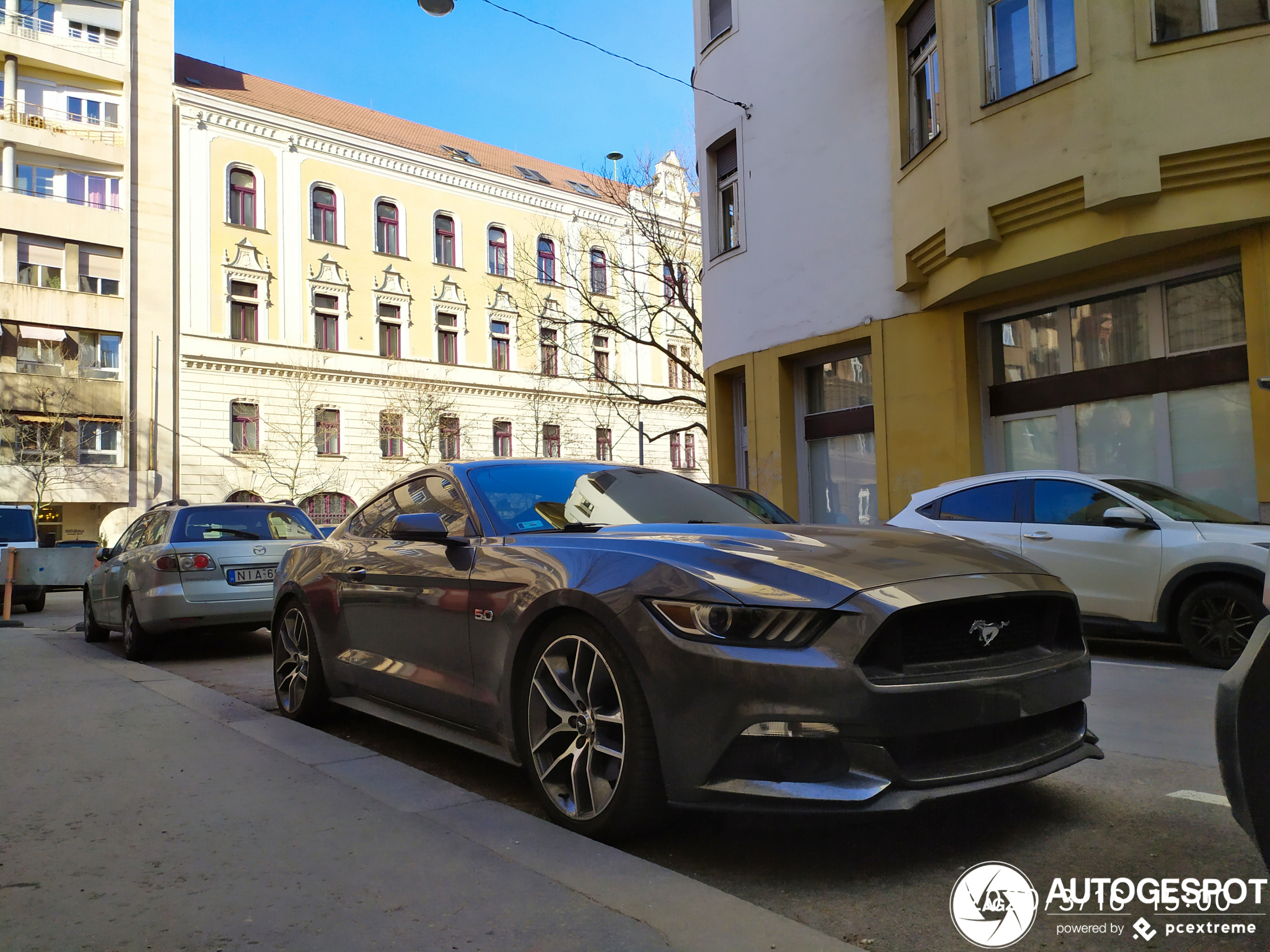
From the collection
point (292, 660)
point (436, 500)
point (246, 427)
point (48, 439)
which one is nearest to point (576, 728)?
point (436, 500)

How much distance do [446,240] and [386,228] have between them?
2.62 meters

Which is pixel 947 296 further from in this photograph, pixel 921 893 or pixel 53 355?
pixel 53 355

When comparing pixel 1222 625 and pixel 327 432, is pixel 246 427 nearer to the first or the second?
pixel 327 432

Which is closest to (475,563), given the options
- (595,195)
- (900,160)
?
(900,160)

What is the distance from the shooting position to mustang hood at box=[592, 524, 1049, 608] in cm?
308

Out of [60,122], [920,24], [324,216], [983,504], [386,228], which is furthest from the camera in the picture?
[386,228]

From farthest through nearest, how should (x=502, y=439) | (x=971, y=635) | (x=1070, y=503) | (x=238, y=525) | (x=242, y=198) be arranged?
(x=502, y=439) < (x=242, y=198) < (x=238, y=525) < (x=1070, y=503) < (x=971, y=635)

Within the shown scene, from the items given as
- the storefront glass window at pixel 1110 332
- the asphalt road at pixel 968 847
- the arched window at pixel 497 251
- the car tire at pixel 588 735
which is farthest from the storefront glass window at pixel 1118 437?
the arched window at pixel 497 251

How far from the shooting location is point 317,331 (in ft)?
121

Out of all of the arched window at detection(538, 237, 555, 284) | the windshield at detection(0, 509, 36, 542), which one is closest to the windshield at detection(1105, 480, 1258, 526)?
the windshield at detection(0, 509, 36, 542)

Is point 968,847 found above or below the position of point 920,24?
below

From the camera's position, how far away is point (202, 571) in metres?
8.77

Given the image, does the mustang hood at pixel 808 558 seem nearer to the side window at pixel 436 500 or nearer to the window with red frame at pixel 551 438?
the side window at pixel 436 500

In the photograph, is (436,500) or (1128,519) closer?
(436,500)
